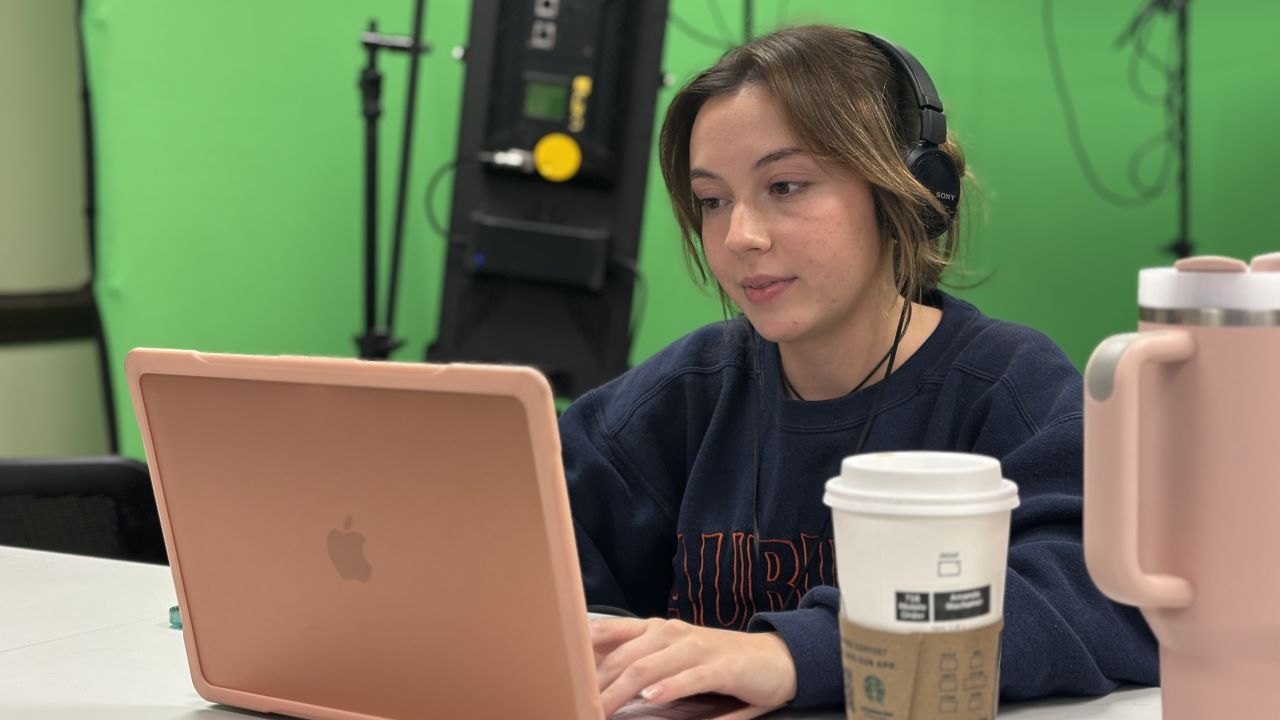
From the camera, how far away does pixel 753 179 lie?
119 centimetres

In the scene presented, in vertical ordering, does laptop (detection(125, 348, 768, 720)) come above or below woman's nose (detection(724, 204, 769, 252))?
below

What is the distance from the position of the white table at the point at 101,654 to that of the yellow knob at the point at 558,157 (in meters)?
1.70

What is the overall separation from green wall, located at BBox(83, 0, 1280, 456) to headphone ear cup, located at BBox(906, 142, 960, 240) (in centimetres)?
205

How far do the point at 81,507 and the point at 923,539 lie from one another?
4.33 feet

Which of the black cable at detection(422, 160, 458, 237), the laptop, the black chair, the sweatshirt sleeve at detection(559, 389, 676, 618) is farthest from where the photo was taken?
the black cable at detection(422, 160, 458, 237)

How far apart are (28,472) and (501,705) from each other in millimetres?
1064

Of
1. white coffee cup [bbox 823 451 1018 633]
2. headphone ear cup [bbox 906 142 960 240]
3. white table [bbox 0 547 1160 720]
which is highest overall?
headphone ear cup [bbox 906 142 960 240]

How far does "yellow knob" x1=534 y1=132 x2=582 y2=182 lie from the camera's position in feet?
9.62

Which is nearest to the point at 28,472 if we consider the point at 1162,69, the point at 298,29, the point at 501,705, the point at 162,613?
the point at 162,613

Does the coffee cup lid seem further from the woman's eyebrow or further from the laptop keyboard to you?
the woman's eyebrow

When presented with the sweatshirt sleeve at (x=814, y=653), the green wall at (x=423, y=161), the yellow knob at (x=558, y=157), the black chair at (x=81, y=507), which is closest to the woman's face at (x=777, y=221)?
the sweatshirt sleeve at (x=814, y=653)

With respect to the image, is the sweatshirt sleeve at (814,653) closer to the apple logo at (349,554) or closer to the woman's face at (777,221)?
the apple logo at (349,554)

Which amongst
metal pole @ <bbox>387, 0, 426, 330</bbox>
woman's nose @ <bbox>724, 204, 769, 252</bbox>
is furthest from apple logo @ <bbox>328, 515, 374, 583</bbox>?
metal pole @ <bbox>387, 0, 426, 330</bbox>

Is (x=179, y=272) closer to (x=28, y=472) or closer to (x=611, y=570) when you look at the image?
(x=28, y=472)
